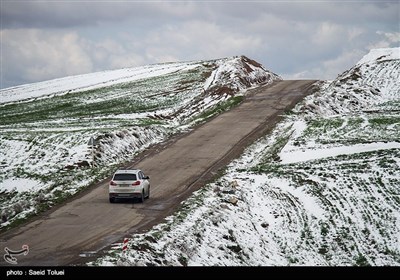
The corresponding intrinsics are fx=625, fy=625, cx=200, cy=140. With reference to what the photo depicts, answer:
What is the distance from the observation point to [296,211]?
31141 millimetres

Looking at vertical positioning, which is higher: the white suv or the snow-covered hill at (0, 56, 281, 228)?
the white suv

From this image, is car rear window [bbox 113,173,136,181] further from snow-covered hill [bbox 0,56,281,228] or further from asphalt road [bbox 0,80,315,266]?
snow-covered hill [bbox 0,56,281,228]

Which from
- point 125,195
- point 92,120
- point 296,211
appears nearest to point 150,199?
point 125,195

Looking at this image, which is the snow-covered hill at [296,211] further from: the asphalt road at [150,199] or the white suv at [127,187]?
the white suv at [127,187]

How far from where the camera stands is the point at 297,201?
1267 inches

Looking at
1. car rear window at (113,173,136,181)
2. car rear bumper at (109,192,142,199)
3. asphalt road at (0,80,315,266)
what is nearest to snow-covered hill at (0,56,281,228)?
asphalt road at (0,80,315,266)

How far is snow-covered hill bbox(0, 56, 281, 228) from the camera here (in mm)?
36156

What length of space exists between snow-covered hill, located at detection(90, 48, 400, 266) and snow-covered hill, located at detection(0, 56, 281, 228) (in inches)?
319

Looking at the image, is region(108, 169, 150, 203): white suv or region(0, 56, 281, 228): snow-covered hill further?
region(0, 56, 281, 228): snow-covered hill

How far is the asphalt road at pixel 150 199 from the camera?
893 inches
